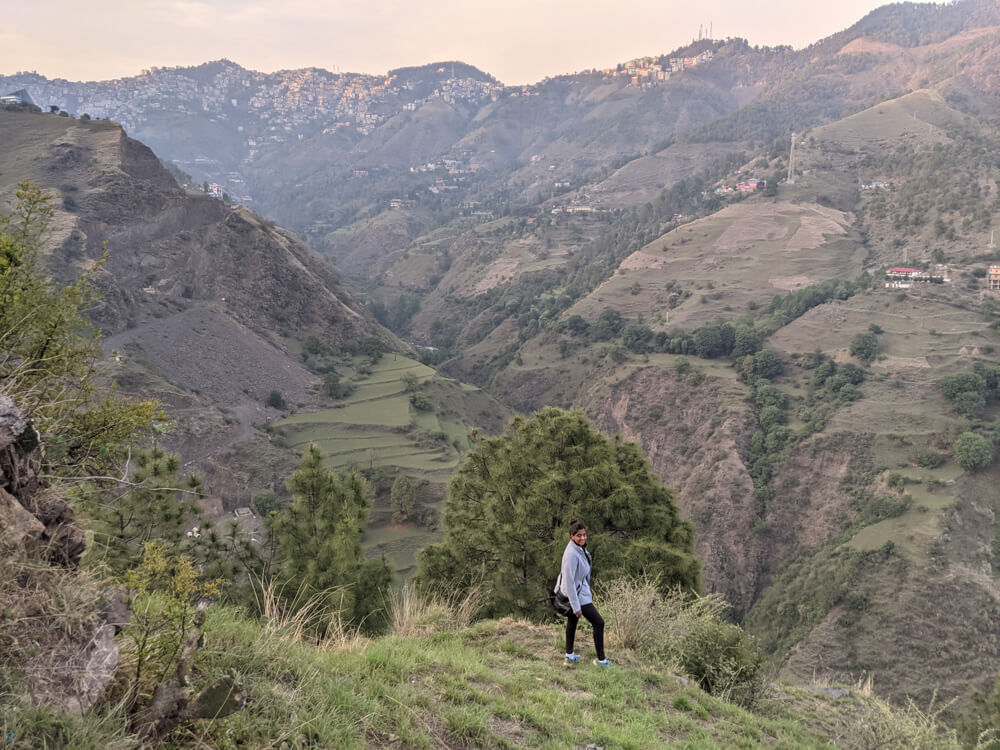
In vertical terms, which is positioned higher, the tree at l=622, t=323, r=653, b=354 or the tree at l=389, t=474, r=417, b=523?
the tree at l=622, t=323, r=653, b=354

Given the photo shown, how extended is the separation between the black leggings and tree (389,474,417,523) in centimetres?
3191

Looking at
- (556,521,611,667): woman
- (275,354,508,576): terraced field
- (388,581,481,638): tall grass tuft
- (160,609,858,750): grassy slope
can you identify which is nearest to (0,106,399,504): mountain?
(275,354,508,576): terraced field

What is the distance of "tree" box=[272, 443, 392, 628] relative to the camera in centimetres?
1355

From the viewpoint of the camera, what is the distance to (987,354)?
47969 millimetres

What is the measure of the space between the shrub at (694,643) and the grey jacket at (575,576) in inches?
64.5

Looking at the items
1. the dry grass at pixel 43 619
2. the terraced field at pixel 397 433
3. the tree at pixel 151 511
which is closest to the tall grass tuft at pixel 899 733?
the dry grass at pixel 43 619

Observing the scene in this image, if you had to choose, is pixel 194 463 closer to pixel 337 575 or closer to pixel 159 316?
pixel 159 316

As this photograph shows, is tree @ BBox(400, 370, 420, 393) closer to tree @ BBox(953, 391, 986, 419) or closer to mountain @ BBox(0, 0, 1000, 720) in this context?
mountain @ BBox(0, 0, 1000, 720)

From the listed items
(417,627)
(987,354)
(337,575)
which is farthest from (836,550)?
(417,627)

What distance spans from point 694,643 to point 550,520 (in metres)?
5.95

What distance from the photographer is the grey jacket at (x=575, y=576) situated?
6.20 m

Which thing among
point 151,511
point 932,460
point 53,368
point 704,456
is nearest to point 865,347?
point 932,460

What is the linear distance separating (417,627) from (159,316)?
167 feet

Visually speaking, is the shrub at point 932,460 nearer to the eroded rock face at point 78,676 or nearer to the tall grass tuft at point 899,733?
the tall grass tuft at point 899,733
